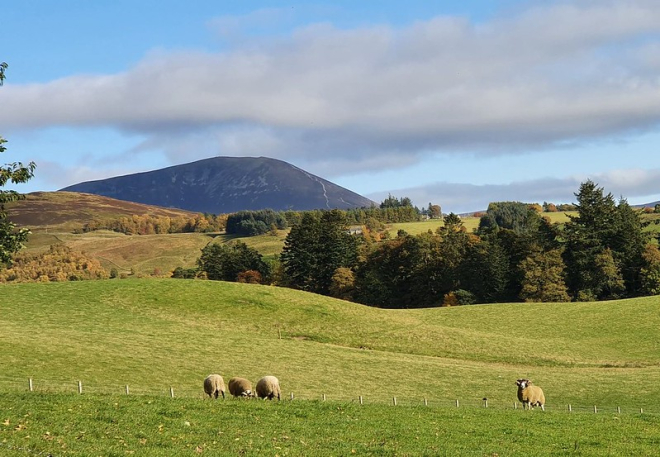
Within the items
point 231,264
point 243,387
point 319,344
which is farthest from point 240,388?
point 231,264

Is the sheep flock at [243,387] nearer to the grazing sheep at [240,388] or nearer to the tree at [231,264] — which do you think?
the grazing sheep at [240,388]

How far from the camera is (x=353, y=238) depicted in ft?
486

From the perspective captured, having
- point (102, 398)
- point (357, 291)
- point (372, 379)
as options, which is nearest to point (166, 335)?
point (372, 379)

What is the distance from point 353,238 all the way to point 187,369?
9917cm

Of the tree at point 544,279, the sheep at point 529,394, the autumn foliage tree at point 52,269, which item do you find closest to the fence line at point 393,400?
the sheep at point 529,394

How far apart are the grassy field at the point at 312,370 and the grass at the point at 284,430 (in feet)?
0.41

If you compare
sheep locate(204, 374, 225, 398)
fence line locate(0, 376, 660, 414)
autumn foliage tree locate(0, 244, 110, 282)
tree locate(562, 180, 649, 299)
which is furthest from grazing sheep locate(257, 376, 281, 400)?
autumn foliage tree locate(0, 244, 110, 282)

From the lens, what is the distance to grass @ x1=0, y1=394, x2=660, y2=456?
2036cm

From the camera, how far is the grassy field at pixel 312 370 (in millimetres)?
23094

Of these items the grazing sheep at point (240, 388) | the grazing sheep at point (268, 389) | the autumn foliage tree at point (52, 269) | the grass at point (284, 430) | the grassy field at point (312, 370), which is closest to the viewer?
the grass at point (284, 430)

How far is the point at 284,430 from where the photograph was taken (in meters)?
24.4

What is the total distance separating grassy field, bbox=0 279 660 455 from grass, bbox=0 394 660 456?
125mm

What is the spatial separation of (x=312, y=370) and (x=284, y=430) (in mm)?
30120

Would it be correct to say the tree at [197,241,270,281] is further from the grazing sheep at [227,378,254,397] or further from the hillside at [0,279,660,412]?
the grazing sheep at [227,378,254,397]
